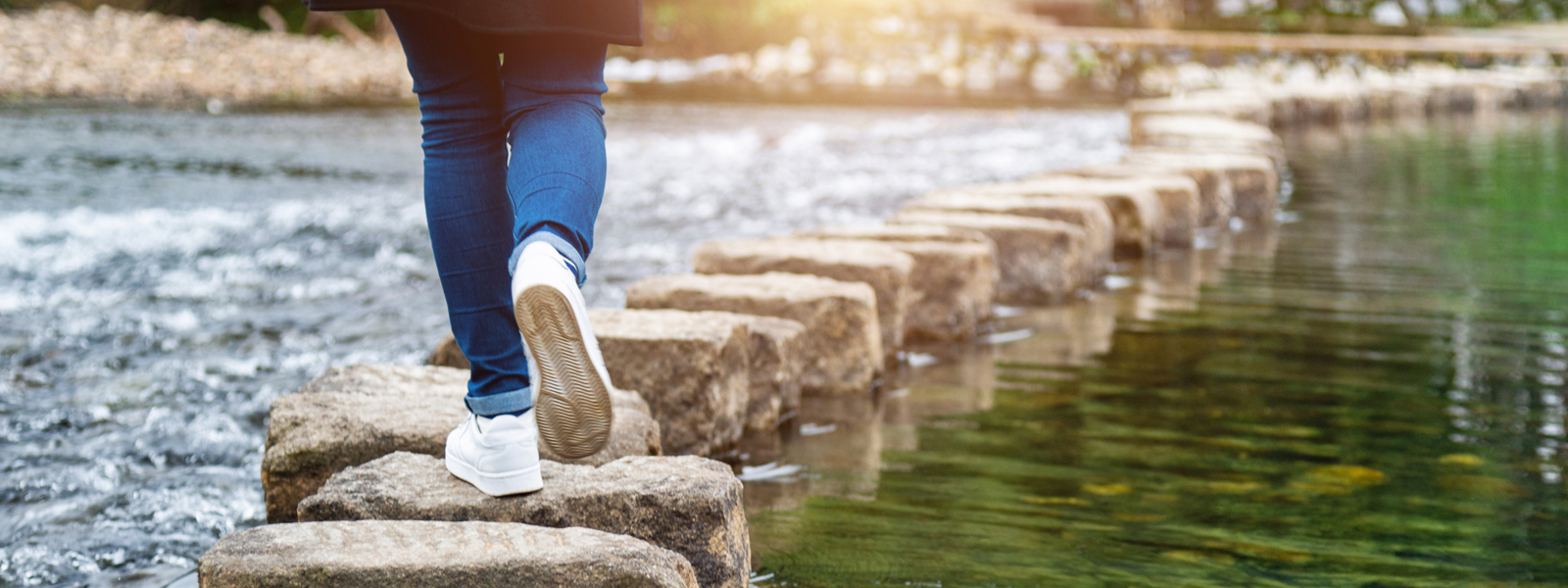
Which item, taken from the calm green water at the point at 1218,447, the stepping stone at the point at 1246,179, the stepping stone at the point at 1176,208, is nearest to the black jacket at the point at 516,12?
the calm green water at the point at 1218,447

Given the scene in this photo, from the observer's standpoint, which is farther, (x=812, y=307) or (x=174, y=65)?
(x=174, y=65)

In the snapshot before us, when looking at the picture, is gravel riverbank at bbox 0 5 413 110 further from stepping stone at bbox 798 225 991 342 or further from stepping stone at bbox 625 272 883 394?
stepping stone at bbox 625 272 883 394

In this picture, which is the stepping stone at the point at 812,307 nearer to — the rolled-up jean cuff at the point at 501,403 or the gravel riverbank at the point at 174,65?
the rolled-up jean cuff at the point at 501,403

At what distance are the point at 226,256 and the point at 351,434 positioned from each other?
351 cm

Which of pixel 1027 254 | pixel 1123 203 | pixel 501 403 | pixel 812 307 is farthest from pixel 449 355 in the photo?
pixel 1123 203

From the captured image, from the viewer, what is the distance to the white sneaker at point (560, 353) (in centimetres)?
152

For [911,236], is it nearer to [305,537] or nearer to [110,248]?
[305,537]

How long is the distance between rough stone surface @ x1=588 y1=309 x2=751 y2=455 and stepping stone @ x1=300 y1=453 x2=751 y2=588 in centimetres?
72

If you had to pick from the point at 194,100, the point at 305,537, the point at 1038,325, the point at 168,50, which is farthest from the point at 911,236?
the point at 168,50

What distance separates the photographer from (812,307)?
3.08 m

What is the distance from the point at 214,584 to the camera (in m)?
1.50

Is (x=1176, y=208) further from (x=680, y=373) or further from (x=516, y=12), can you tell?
(x=516, y=12)

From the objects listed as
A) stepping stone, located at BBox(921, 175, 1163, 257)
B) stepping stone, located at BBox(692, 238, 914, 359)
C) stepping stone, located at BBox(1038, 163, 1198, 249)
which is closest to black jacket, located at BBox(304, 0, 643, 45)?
stepping stone, located at BBox(692, 238, 914, 359)

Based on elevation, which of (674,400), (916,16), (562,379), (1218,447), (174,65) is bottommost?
(1218,447)
